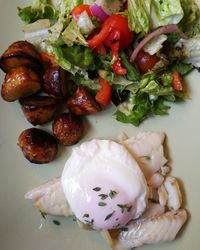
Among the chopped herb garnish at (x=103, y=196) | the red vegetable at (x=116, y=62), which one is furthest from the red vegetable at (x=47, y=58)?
the chopped herb garnish at (x=103, y=196)

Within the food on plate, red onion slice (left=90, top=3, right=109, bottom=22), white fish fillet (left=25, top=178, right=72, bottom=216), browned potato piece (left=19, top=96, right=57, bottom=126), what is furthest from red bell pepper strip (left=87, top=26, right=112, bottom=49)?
white fish fillet (left=25, top=178, right=72, bottom=216)

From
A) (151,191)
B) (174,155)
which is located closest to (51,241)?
(151,191)

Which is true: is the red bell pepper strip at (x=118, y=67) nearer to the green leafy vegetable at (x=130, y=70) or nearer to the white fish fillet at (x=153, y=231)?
the green leafy vegetable at (x=130, y=70)

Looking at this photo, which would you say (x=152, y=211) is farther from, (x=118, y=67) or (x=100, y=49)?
(x=100, y=49)

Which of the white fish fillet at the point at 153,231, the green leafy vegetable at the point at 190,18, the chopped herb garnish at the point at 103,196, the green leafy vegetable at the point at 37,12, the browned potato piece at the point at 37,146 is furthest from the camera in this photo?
the green leafy vegetable at the point at 37,12

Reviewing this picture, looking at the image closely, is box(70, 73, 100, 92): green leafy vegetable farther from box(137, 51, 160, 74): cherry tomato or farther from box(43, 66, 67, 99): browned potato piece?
box(137, 51, 160, 74): cherry tomato

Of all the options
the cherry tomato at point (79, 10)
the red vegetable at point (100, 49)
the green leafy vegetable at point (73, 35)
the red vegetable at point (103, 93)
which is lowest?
the red vegetable at point (103, 93)

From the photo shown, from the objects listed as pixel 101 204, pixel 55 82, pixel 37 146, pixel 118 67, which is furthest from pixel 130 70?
pixel 101 204
